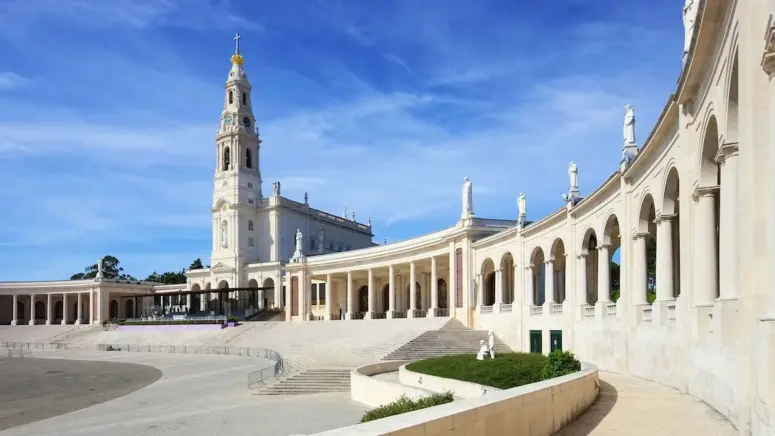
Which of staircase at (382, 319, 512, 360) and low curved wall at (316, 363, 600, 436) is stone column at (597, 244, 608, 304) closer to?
staircase at (382, 319, 512, 360)

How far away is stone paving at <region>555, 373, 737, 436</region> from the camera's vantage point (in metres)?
11.9

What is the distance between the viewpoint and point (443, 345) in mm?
41594

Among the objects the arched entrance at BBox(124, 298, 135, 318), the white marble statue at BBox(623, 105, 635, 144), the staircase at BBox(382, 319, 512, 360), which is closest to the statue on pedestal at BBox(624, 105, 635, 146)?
the white marble statue at BBox(623, 105, 635, 144)

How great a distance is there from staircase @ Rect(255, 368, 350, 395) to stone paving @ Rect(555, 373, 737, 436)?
1537 centimetres

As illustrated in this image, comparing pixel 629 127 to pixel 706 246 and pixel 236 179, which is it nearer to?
pixel 706 246

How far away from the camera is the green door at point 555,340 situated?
35500 millimetres

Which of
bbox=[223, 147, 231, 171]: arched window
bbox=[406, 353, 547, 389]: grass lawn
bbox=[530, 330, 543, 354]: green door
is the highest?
bbox=[223, 147, 231, 171]: arched window

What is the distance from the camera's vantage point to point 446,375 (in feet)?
78.6

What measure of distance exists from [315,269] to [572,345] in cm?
4160

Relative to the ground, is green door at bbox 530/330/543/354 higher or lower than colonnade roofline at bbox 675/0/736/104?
lower

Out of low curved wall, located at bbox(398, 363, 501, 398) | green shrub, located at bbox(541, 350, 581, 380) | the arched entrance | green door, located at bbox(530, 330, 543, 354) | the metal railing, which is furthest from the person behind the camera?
the arched entrance

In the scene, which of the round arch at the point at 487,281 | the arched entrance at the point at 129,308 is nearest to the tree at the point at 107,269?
the arched entrance at the point at 129,308

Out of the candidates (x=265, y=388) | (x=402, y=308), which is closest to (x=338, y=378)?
(x=265, y=388)

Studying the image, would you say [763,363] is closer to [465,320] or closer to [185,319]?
[465,320]
